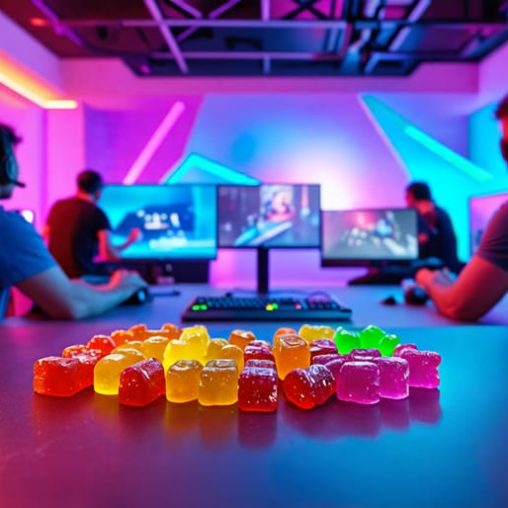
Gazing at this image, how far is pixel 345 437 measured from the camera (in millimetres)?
531

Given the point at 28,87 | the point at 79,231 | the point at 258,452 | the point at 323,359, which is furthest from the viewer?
the point at 28,87

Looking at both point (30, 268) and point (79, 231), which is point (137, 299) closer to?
point (30, 268)

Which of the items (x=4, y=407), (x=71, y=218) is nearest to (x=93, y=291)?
(x=4, y=407)

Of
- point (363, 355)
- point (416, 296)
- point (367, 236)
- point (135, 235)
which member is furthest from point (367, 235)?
point (363, 355)

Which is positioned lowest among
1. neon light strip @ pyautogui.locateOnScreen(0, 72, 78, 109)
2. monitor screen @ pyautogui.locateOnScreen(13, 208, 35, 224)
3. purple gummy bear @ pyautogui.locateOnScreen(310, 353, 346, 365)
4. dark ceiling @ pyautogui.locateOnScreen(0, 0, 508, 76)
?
purple gummy bear @ pyautogui.locateOnScreen(310, 353, 346, 365)

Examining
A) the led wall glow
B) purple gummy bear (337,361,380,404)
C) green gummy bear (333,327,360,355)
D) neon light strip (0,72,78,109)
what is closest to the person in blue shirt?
green gummy bear (333,327,360,355)

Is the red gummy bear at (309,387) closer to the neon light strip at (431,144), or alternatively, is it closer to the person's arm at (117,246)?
the person's arm at (117,246)

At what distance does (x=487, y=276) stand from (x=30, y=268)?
1.24 metres

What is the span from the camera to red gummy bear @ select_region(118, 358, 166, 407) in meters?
0.63

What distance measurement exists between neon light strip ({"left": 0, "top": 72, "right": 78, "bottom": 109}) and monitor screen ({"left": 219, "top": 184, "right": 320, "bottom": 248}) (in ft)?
9.20

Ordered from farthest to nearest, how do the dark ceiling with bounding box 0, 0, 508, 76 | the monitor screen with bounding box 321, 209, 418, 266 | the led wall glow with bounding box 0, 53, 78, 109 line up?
the led wall glow with bounding box 0, 53, 78, 109 → the dark ceiling with bounding box 0, 0, 508, 76 → the monitor screen with bounding box 321, 209, 418, 266

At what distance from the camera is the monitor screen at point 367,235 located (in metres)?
2.25

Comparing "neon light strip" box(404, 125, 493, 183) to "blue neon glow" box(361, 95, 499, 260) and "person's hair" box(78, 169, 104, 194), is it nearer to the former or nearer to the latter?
"blue neon glow" box(361, 95, 499, 260)

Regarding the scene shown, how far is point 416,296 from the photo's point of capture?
1.69 meters
